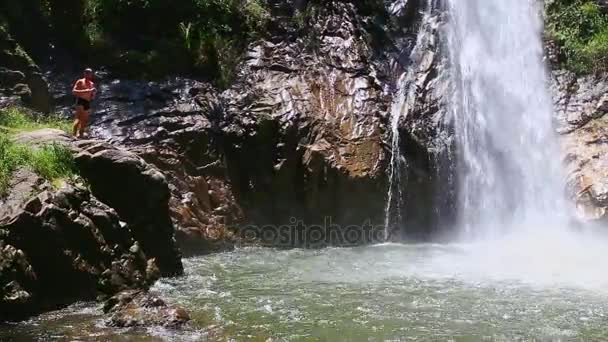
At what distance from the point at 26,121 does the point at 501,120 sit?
35.8ft

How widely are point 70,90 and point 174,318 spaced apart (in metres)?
7.71

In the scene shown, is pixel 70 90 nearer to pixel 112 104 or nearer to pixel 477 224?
pixel 112 104

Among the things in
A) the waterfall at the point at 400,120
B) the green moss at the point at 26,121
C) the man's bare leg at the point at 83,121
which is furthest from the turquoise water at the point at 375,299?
the green moss at the point at 26,121

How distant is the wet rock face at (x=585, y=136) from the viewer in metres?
14.0

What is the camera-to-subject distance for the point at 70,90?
13047mm

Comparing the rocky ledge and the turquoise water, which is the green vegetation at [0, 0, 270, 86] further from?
the turquoise water

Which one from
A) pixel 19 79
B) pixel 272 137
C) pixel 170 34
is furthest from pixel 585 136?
pixel 19 79

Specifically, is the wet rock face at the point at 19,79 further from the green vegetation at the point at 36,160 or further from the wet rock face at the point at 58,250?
the wet rock face at the point at 58,250

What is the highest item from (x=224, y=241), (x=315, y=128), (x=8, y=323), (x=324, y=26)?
(x=324, y=26)

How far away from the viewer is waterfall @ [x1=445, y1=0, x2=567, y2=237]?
14664 millimetres

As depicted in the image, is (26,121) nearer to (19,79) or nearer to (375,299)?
(19,79)

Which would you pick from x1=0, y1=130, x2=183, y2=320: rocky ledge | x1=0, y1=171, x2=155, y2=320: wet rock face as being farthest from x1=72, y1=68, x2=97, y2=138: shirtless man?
x1=0, y1=171, x2=155, y2=320: wet rock face

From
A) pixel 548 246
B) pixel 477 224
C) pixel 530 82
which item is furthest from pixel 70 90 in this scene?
pixel 530 82

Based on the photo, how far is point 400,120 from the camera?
1427 cm
